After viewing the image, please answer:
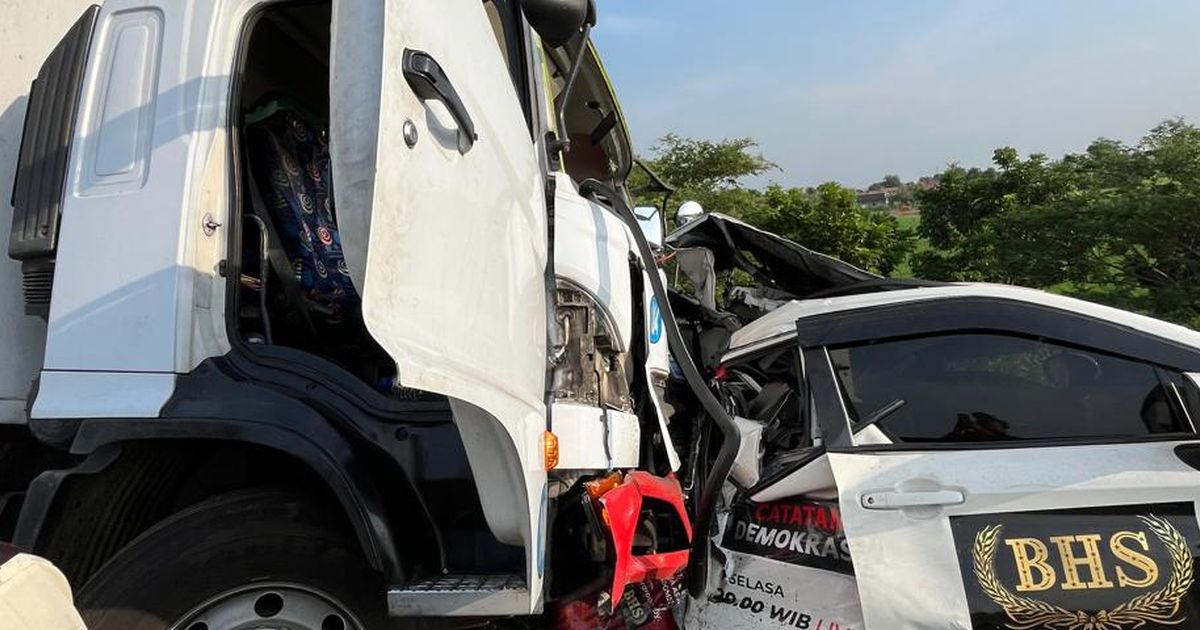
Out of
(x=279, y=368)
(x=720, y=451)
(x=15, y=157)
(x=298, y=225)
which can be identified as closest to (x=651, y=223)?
(x=720, y=451)

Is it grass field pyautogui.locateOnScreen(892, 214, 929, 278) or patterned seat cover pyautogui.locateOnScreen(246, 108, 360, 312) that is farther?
grass field pyautogui.locateOnScreen(892, 214, 929, 278)

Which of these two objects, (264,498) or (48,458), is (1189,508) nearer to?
(264,498)

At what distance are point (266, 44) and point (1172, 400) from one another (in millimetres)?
3332

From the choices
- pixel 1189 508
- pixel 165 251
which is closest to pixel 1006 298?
pixel 1189 508

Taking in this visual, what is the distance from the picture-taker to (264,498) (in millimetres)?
2115

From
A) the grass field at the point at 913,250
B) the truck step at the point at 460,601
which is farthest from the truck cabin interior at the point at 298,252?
the grass field at the point at 913,250

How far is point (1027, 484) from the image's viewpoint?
221cm

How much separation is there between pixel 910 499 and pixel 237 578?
1894 mm

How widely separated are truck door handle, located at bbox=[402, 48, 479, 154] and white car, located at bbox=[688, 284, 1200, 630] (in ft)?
5.00

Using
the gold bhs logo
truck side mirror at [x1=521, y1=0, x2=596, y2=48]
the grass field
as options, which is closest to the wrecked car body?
the gold bhs logo

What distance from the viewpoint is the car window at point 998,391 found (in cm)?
234

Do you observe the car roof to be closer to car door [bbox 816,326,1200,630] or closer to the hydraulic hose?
car door [bbox 816,326,1200,630]

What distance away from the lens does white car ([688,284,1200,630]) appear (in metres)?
2.15

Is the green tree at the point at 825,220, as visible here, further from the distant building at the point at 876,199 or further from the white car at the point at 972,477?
the white car at the point at 972,477
